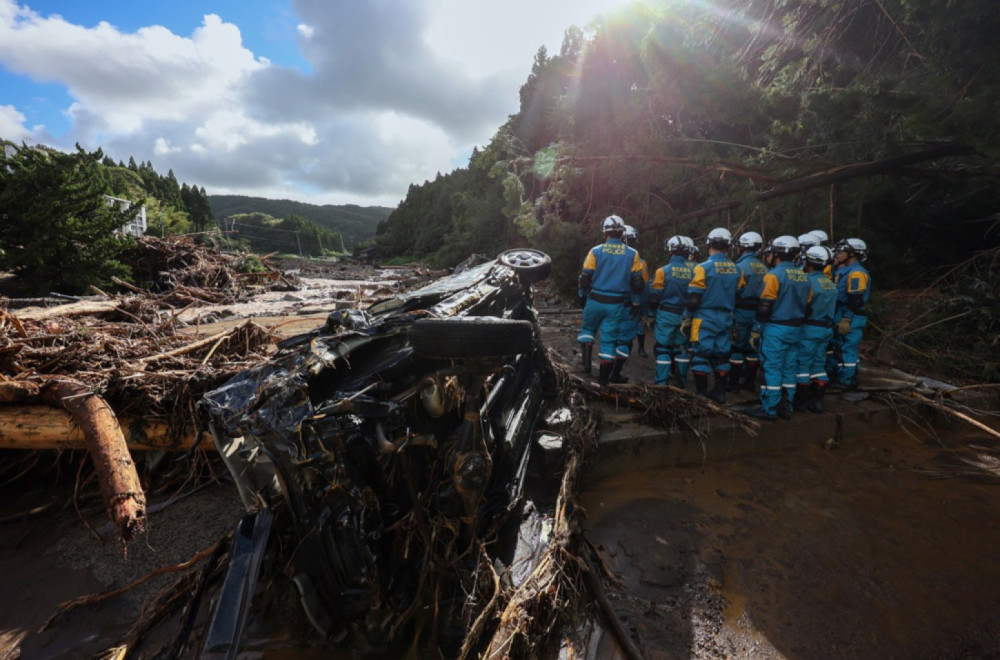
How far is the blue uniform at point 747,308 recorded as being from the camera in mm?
5242

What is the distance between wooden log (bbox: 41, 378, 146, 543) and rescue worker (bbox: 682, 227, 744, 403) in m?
4.88

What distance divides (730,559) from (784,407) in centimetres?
228

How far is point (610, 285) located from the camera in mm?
5285

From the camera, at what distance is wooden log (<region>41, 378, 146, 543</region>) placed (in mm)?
2385

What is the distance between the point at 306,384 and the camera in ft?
6.86

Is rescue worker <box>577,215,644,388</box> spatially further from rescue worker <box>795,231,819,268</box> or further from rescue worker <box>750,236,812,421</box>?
rescue worker <box>795,231,819,268</box>

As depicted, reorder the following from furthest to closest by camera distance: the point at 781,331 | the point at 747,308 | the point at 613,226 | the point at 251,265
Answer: the point at 251,265 → the point at 613,226 → the point at 747,308 → the point at 781,331

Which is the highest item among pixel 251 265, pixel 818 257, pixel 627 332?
pixel 818 257

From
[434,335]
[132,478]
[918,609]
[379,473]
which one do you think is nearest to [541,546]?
[379,473]

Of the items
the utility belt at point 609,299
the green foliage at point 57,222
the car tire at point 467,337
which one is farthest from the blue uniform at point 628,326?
the green foliage at point 57,222

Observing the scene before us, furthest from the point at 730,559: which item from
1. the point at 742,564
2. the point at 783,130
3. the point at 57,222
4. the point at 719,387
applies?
the point at 57,222

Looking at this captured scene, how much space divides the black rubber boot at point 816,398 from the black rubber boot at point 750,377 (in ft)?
2.68

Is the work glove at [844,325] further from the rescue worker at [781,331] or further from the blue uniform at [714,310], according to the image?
the blue uniform at [714,310]

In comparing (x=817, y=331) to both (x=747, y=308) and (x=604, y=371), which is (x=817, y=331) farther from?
(x=604, y=371)
